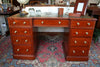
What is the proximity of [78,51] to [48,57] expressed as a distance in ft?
2.09

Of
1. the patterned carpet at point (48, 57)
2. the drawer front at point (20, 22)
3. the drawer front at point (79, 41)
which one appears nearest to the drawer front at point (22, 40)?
the drawer front at point (20, 22)

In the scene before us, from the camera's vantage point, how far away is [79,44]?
1.62m

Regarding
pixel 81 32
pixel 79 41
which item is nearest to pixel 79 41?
pixel 79 41

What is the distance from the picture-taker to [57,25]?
5.06 ft

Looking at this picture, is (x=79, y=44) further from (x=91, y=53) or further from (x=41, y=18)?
(x=41, y=18)

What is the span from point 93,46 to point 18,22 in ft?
6.44

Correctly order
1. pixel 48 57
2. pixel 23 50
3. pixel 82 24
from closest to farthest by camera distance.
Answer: pixel 82 24
pixel 23 50
pixel 48 57

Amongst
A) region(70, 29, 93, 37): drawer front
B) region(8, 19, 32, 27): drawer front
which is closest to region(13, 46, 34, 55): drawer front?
region(8, 19, 32, 27): drawer front

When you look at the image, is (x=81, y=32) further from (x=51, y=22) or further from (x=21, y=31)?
(x=21, y=31)

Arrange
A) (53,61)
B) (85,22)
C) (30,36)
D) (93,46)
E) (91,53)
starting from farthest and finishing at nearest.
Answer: (93,46), (91,53), (53,61), (30,36), (85,22)

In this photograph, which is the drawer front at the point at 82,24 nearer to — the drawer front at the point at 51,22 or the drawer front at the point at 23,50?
the drawer front at the point at 51,22

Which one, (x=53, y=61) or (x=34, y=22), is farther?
(x=53, y=61)

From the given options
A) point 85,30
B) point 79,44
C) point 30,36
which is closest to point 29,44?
point 30,36

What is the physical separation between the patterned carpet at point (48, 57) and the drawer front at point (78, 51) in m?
0.17
